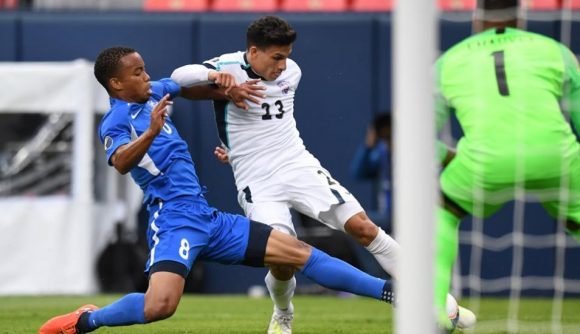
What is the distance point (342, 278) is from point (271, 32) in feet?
4.90

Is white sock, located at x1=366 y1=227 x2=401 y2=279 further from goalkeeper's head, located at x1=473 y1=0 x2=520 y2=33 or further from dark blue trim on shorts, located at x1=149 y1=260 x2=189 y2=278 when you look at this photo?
goalkeeper's head, located at x1=473 y1=0 x2=520 y2=33

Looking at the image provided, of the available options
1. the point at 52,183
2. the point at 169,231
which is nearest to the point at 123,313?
the point at 169,231

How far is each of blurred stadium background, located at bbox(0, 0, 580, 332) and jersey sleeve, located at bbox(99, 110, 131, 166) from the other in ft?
23.4

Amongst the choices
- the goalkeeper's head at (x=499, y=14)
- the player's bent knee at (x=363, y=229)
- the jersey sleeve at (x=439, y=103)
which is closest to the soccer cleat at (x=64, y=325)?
the player's bent knee at (x=363, y=229)

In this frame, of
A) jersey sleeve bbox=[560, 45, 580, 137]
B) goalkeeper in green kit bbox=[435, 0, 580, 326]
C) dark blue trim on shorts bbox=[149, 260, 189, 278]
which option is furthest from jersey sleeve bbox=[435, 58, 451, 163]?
dark blue trim on shorts bbox=[149, 260, 189, 278]

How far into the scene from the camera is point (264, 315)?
9.86m

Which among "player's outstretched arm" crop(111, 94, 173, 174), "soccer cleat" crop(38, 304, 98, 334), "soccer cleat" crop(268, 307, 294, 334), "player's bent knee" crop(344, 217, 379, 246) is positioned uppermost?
"player's outstretched arm" crop(111, 94, 173, 174)

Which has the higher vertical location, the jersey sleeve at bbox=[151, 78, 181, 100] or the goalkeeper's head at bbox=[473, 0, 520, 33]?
the goalkeeper's head at bbox=[473, 0, 520, 33]

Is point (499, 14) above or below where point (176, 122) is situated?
above

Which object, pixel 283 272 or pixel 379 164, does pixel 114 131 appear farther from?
pixel 379 164

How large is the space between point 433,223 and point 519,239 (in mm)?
10843

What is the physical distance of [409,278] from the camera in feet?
13.2

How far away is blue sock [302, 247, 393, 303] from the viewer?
679 centimetres

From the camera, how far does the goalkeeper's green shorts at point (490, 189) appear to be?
6.14m
